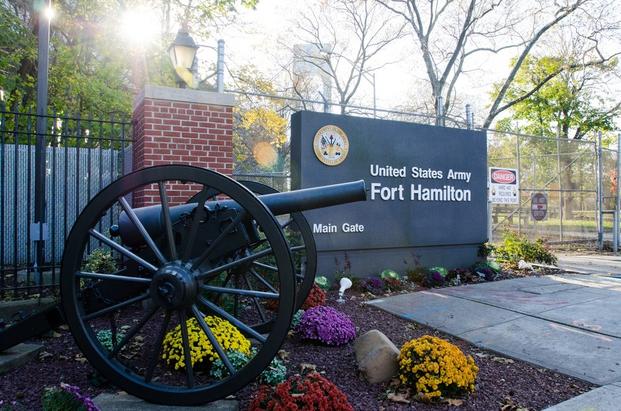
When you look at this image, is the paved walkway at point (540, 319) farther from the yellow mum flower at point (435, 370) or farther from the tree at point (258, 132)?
the tree at point (258, 132)

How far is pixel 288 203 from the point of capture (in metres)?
3.07

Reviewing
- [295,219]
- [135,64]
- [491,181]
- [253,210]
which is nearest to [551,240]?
[491,181]

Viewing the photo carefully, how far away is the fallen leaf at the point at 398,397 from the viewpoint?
3059mm

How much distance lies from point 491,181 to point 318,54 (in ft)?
70.2

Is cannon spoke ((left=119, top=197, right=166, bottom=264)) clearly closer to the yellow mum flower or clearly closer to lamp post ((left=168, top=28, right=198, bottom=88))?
the yellow mum flower

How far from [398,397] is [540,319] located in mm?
2614

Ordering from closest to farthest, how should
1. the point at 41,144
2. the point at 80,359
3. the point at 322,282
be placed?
the point at 80,359 → the point at 41,144 → the point at 322,282

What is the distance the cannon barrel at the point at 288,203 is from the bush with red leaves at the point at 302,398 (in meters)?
1.07

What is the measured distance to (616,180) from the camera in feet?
44.4

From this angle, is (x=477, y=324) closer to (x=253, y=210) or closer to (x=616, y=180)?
(x=253, y=210)

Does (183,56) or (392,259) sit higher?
(183,56)

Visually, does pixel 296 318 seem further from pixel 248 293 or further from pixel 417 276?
pixel 417 276

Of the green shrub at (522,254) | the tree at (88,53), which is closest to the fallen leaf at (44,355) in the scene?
the green shrub at (522,254)

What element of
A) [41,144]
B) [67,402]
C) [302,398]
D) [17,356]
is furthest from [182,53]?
[302,398]
